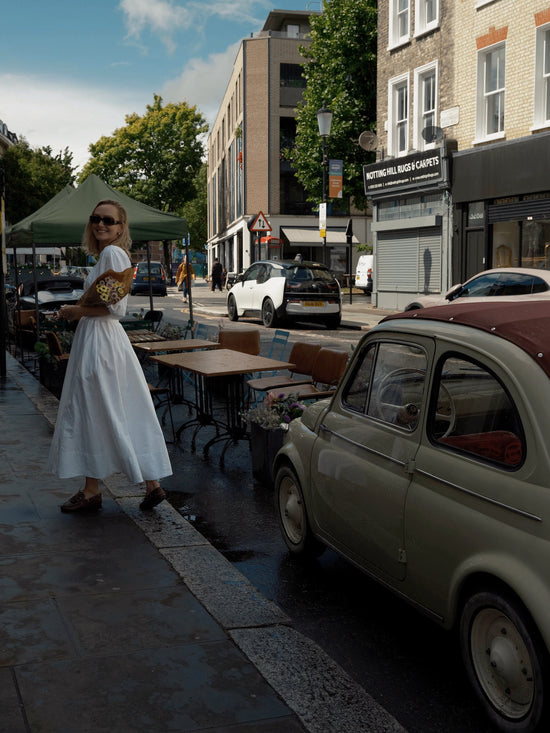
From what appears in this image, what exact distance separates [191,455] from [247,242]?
49.7 meters

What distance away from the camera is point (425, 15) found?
84.7 ft

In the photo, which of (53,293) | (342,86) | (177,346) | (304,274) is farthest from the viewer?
(342,86)

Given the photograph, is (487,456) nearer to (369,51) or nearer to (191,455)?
(191,455)

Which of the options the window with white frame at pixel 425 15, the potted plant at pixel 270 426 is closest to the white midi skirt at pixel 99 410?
the potted plant at pixel 270 426

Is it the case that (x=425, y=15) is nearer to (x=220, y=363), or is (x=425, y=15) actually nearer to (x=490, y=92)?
(x=490, y=92)

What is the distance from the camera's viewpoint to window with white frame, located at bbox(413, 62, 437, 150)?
25734 millimetres

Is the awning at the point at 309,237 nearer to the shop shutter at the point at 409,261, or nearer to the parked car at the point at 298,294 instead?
the shop shutter at the point at 409,261

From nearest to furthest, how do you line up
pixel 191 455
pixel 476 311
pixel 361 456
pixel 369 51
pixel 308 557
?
1. pixel 476 311
2. pixel 361 456
3. pixel 308 557
4. pixel 191 455
5. pixel 369 51

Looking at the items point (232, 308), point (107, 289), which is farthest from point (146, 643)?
point (232, 308)

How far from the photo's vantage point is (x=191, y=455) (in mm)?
7836

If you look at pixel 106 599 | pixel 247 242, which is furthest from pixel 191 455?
pixel 247 242

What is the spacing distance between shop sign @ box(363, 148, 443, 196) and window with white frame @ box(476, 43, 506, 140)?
163 cm

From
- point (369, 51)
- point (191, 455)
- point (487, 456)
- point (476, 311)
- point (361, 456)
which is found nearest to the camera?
point (487, 456)

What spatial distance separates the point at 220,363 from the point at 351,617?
380 cm
